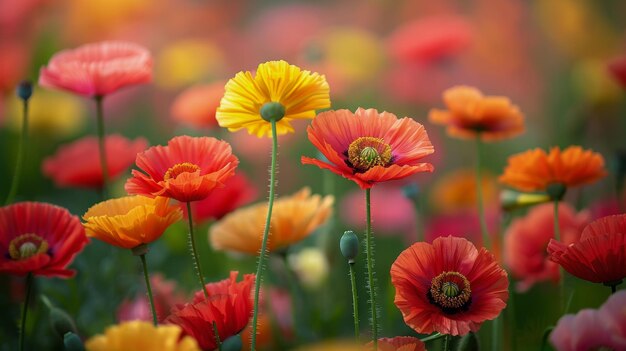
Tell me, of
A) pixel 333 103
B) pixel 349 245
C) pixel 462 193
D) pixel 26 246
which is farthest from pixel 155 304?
pixel 333 103

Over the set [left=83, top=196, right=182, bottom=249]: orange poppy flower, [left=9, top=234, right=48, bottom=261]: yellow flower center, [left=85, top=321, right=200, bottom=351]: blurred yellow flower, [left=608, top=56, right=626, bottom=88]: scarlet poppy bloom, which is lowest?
[left=85, top=321, right=200, bottom=351]: blurred yellow flower

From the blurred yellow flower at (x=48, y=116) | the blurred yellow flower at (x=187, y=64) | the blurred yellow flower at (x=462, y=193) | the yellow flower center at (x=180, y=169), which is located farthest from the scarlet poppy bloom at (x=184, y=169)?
the blurred yellow flower at (x=187, y=64)

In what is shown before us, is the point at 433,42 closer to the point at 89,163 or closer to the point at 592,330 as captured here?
the point at 89,163

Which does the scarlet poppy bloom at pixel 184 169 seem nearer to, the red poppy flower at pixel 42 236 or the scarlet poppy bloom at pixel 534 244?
the red poppy flower at pixel 42 236

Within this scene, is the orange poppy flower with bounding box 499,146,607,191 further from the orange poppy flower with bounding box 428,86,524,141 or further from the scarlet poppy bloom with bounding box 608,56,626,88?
the scarlet poppy bloom with bounding box 608,56,626,88

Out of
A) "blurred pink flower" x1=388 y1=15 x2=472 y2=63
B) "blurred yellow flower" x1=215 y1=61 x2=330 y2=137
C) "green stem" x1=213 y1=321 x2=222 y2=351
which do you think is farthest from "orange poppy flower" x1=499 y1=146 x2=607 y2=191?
"blurred pink flower" x1=388 y1=15 x2=472 y2=63

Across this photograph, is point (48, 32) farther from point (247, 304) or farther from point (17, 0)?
point (247, 304)

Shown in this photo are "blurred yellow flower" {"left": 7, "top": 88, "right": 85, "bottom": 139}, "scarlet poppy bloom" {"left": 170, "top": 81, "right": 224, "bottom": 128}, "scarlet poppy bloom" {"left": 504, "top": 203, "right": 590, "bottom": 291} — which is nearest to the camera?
"scarlet poppy bloom" {"left": 504, "top": 203, "right": 590, "bottom": 291}

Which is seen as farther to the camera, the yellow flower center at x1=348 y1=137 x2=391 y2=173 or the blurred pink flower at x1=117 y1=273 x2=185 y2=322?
the blurred pink flower at x1=117 y1=273 x2=185 y2=322
